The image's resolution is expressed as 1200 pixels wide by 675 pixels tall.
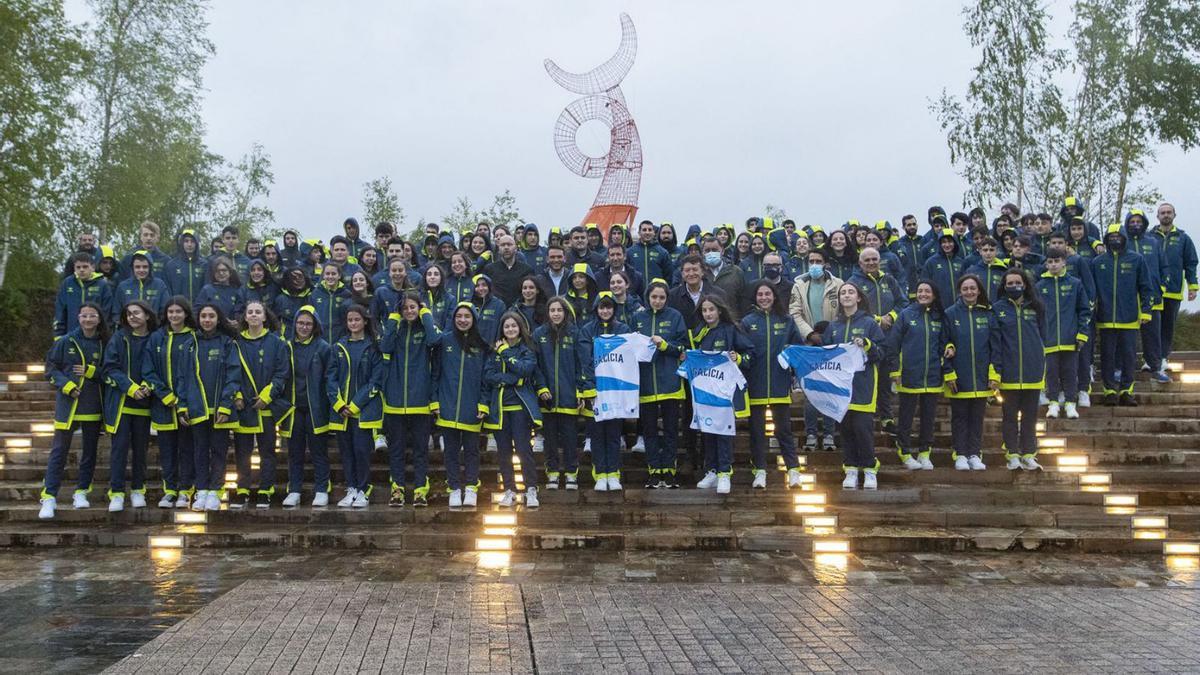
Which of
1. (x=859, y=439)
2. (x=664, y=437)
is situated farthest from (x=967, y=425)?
(x=664, y=437)

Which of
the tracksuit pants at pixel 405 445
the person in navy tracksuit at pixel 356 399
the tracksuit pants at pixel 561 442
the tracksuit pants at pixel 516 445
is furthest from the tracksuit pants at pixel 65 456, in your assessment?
the tracksuit pants at pixel 561 442

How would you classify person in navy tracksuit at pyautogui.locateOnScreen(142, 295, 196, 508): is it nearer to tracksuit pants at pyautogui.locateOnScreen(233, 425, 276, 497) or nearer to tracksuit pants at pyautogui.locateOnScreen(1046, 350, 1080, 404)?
tracksuit pants at pyautogui.locateOnScreen(233, 425, 276, 497)

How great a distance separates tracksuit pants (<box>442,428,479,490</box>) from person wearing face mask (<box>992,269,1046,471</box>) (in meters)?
5.39

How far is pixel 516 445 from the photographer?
9.46m

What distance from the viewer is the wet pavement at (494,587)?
5.56 m

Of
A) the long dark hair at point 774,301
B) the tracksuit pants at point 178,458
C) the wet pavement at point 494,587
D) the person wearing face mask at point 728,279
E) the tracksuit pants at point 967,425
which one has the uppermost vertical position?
the person wearing face mask at point 728,279

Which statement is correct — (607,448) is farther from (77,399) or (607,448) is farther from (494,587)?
(77,399)

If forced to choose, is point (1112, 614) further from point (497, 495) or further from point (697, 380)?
point (497, 495)

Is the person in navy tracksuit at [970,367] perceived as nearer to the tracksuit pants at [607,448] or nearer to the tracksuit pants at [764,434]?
the tracksuit pants at [764,434]

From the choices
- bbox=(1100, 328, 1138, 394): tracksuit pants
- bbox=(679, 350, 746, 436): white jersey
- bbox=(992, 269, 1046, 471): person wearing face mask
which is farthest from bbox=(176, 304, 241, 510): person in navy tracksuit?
bbox=(1100, 328, 1138, 394): tracksuit pants

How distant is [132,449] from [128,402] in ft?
1.58

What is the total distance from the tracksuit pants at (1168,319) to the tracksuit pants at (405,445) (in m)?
9.98

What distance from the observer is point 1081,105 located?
23.8m

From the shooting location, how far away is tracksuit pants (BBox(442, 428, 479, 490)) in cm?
944
